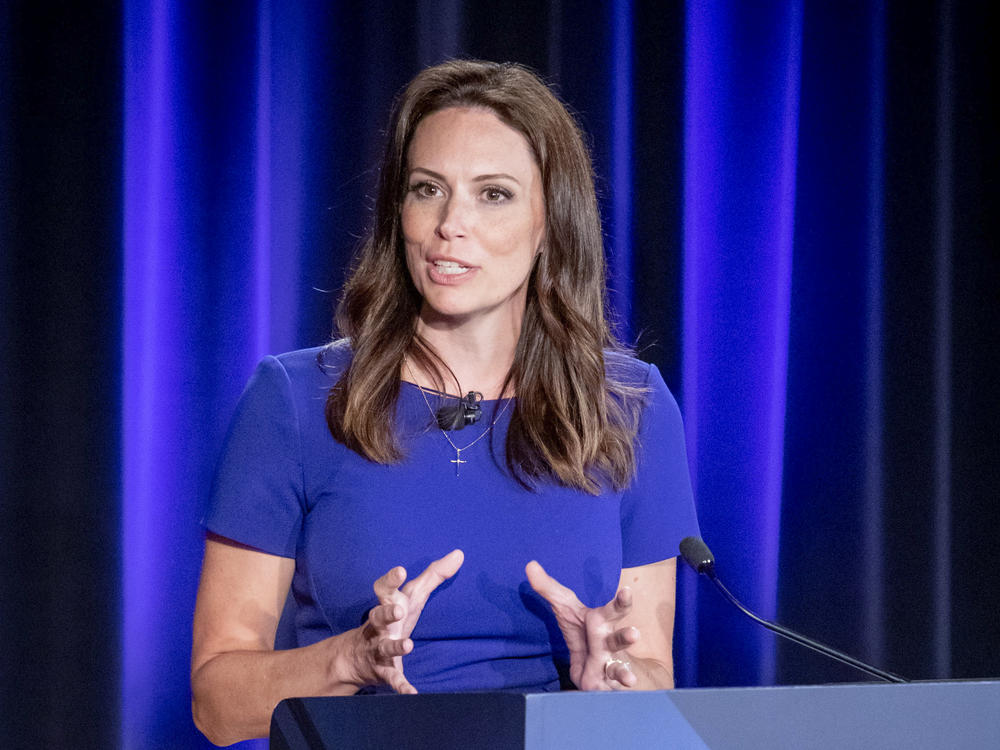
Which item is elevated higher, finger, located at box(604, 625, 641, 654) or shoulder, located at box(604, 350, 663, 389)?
shoulder, located at box(604, 350, 663, 389)

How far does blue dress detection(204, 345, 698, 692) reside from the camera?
4.88 ft

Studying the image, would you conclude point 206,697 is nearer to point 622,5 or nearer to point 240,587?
point 240,587

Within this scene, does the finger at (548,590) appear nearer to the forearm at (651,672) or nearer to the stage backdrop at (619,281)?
the forearm at (651,672)

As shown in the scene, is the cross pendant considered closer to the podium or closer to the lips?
the lips

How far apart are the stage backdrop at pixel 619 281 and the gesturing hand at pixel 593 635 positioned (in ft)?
3.63

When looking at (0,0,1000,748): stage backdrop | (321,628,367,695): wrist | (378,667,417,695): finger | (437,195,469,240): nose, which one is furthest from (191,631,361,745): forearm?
(0,0,1000,748): stage backdrop

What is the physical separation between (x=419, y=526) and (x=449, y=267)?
1.18 feet

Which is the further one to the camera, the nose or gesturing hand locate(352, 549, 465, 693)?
the nose

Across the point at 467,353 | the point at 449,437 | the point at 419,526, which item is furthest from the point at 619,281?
the point at 419,526

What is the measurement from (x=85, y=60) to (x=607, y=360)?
1.23 meters

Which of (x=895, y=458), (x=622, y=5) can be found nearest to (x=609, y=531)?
(x=895, y=458)

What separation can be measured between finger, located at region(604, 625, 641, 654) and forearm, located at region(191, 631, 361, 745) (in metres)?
0.29

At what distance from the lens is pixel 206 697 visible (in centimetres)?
145

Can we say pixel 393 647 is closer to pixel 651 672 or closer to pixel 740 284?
pixel 651 672
